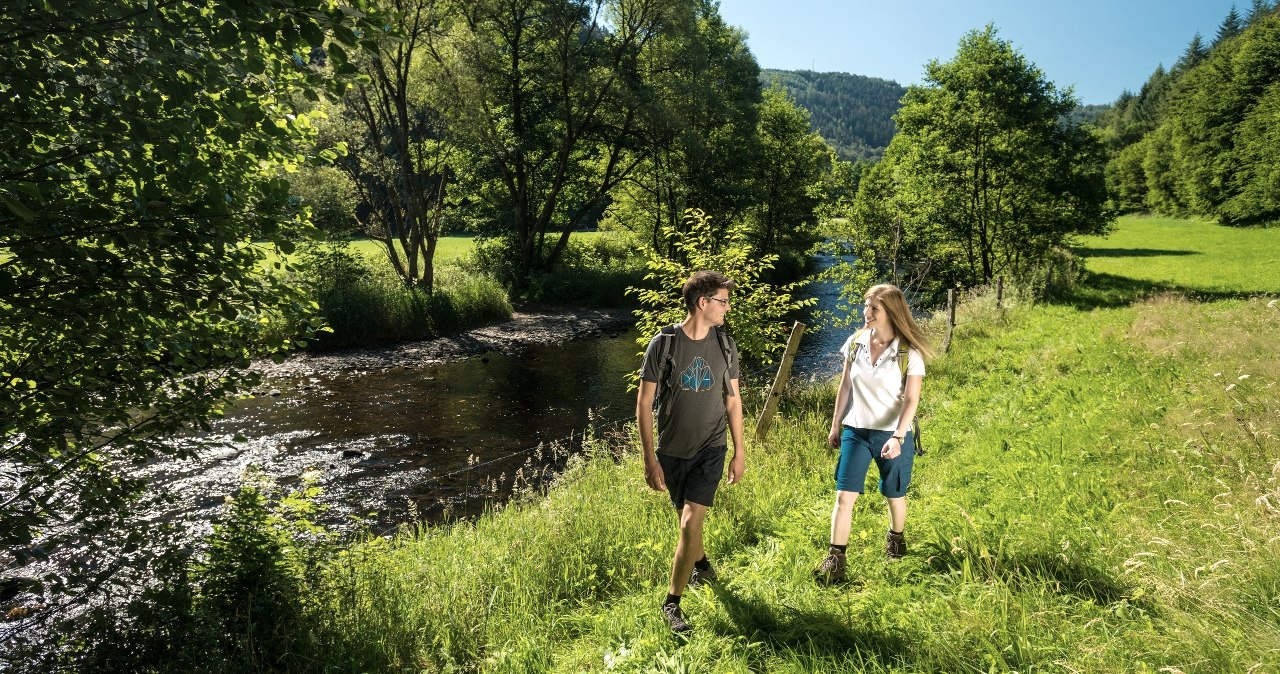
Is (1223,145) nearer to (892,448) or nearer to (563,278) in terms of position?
(563,278)

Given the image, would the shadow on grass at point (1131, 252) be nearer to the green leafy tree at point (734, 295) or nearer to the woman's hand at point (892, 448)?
the green leafy tree at point (734, 295)

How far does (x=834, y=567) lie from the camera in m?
4.72

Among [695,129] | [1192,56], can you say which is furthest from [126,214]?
[1192,56]

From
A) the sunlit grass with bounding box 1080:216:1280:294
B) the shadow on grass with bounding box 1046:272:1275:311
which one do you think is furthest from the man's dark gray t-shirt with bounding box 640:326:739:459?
the sunlit grass with bounding box 1080:216:1280:294

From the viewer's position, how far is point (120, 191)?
393cm

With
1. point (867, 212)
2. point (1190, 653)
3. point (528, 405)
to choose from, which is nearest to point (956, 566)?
point (1190, 653)

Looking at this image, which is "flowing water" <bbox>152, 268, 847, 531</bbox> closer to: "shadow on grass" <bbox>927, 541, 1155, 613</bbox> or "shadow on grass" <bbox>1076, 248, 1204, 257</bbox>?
"shadow on grass" <bbox>927, 541, 1155, 613</bbox>

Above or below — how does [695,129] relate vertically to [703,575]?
above

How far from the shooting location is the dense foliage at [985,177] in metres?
23.3

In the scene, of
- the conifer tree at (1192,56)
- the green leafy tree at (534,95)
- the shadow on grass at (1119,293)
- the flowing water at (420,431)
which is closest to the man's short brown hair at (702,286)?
the flowing water at (420,431)

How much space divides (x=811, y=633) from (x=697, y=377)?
5.79ft

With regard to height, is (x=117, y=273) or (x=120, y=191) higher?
(x=120, y=191)

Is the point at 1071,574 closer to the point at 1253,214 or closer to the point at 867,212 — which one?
the point at 867,212

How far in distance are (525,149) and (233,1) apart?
26.8 meters
